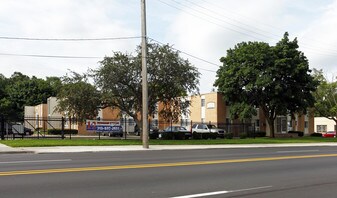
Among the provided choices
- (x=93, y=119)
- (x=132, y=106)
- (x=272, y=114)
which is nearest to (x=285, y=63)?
(x=272, y=114)

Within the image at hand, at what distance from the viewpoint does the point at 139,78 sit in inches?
1248

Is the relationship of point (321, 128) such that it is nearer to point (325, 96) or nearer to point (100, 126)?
point (325, 96)

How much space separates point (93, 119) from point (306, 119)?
1488 inches

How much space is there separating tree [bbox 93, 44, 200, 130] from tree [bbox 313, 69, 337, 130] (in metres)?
27.1

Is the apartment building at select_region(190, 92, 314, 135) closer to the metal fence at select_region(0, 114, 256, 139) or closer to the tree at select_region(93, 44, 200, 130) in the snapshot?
the metal fence at select_region(0, 114, 256, 139)

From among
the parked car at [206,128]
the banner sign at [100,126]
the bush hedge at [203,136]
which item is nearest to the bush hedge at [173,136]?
the bush hedge at [203,136]

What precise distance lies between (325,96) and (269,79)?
15.9 m

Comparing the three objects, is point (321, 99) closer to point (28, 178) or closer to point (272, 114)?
point (272, 114)

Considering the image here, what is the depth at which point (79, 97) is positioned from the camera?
30.9m

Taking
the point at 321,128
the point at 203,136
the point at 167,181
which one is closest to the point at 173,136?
the point at 203,136

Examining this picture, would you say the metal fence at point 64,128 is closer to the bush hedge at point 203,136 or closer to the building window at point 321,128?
the bush hedge at point 203,136

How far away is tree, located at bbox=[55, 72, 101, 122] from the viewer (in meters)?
31.0

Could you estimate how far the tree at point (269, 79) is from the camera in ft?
143

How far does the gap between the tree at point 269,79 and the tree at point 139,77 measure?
13407 mm
